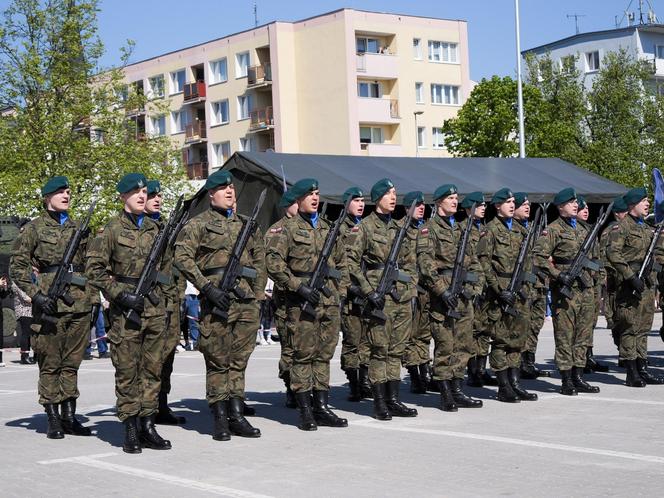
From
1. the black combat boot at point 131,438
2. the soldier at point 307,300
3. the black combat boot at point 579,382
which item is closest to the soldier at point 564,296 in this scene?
the black combat boot at point 579,382

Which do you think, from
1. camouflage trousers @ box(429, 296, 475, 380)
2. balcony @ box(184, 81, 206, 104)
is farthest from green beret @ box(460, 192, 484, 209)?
balcony @ box(184, 81, 206, 104)

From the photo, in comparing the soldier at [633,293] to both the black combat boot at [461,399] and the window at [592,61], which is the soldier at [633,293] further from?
the window at [592,61]

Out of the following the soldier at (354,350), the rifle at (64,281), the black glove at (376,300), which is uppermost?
the rifle at (64,281)

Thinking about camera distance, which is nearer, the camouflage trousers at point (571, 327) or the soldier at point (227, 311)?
the soldier at point (227, 311)

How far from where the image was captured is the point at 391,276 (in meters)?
11.2

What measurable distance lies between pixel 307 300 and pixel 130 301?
65.4 inches

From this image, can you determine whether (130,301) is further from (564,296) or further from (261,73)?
A: (261,73)

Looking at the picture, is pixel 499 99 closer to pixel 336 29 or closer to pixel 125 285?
pixel 336 29

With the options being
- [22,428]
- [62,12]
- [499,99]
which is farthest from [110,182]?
[22,428]

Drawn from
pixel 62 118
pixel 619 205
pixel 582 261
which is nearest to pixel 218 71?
pixel 62 118

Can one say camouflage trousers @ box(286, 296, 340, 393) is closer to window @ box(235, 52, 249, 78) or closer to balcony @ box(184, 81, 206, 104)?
window @ box(235, 52, 249, 78)

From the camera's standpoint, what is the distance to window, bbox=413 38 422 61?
215 feet

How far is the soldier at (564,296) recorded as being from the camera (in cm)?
1255

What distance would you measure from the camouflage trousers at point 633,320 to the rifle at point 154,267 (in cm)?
555
